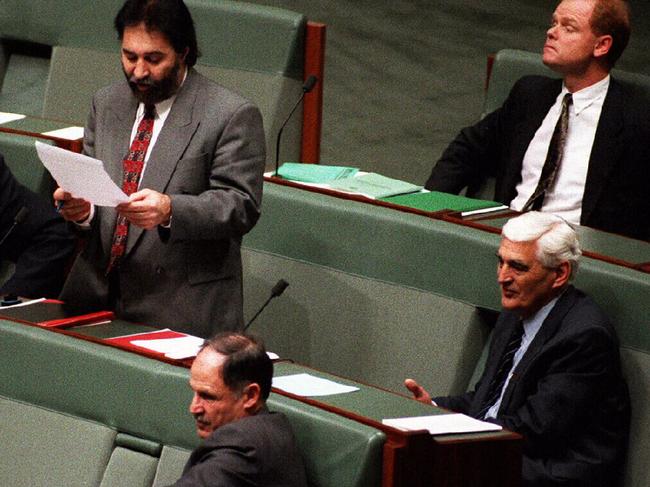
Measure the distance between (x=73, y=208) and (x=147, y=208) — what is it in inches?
8.6

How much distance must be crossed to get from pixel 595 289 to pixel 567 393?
0.28m

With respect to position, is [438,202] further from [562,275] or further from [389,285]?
[562,275]

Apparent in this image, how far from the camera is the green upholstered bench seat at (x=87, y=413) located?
7.64 feet

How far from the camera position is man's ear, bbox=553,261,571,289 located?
2.58 meters

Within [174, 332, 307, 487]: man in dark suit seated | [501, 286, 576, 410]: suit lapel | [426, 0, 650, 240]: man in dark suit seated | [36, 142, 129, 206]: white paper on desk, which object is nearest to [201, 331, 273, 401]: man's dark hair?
[174, 332, 307, 487]: man in dark suit seated

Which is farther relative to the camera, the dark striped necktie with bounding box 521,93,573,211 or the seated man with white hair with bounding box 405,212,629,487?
the dark striped necktie with bounding box 521,93,573,211

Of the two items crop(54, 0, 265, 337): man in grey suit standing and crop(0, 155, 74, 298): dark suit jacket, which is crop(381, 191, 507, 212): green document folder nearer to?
crop(54, 0, 265, 337): man in grey suit standing

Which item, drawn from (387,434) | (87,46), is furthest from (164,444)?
(87,46)

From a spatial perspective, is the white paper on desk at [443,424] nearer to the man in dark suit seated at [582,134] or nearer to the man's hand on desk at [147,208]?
the man's hand on desk at [147,208]

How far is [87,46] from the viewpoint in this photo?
400 centimetres

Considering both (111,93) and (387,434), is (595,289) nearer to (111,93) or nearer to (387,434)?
(387,434)

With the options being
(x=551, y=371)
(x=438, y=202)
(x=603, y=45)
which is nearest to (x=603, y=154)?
(x=603, y=45)

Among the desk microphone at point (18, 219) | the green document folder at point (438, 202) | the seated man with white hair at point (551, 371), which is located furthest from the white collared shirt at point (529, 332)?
the desk microphone at point (18, 219)

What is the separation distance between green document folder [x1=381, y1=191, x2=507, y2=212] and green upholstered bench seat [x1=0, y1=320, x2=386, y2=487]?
83 cm
